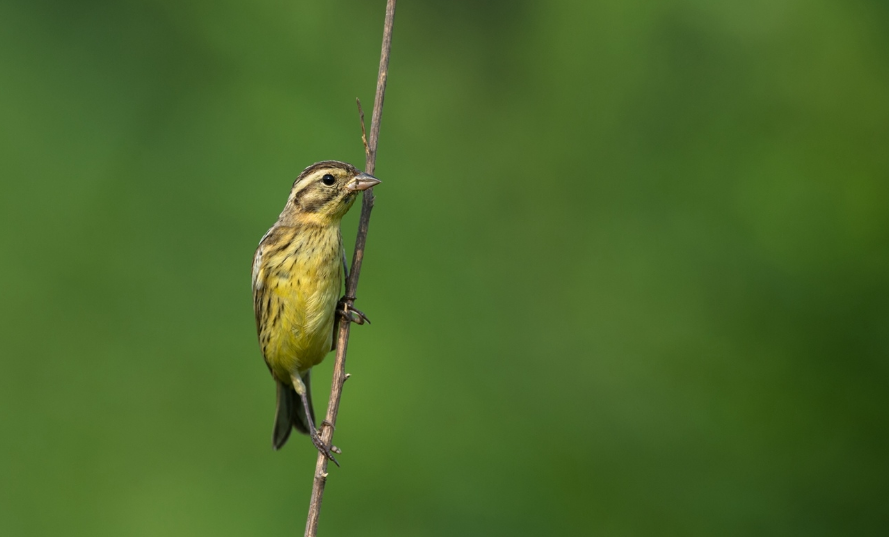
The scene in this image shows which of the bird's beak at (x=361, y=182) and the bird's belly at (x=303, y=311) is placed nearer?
the bird's beak at (x=361, y=182)

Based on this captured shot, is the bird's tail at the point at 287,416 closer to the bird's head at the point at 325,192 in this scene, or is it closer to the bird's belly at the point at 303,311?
the bird's belly at the point at 303,311

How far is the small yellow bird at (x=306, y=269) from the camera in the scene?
5543 millimetres

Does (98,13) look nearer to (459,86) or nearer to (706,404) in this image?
(459,86)

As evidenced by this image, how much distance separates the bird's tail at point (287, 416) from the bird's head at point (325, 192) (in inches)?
60.6

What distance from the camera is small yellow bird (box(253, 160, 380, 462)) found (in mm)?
5543

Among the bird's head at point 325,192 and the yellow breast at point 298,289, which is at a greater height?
the bird's head at point 325,192

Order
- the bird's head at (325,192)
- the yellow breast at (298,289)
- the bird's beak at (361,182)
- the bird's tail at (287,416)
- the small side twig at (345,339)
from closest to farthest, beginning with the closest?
the small side twig at (345,339) < the bird's beak at (361,182) < the bird's head at (325,192) < the yellow breast at (298,289) < the bird's tail at (287,416)

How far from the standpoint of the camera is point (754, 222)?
29.4 ft

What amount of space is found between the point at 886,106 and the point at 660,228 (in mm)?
2236

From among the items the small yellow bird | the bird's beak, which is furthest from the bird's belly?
the bird's beak

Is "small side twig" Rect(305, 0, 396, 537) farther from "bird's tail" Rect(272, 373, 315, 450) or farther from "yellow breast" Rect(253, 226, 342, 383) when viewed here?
"bird's tail" Rect(272, 373, 315, 450)

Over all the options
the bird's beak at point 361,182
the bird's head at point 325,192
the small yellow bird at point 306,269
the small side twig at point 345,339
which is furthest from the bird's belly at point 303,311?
the small side twig at point 345,339

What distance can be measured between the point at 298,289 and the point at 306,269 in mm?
134

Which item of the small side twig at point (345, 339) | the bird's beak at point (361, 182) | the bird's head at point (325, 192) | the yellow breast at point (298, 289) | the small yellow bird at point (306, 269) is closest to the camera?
the small side twig at point (345, 339)
